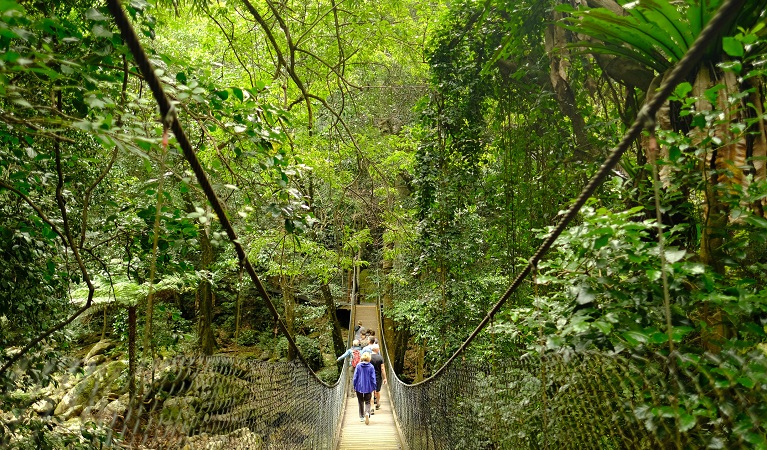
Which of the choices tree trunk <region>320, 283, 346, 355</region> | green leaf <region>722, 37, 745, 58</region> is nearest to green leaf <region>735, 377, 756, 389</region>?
green leaf <region>722, 37, 745, 58</region>

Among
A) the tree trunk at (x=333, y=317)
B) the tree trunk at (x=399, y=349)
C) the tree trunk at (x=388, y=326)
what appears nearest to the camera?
the tree trunk at (x=333, y=317)

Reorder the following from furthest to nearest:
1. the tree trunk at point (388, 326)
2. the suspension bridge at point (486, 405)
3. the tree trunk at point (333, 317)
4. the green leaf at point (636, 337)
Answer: the tree trunk at point (388, 326) → the tree trunk at point (333, 317) → the green leaf at point (636, 337) → the suspension bridge at point (486, 405)

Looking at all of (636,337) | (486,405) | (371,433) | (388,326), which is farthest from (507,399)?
(388,326)

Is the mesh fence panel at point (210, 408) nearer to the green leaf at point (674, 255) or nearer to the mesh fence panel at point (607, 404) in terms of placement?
the mesh fence panel at point (607, 404)

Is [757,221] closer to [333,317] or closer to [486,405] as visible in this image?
[486,405]

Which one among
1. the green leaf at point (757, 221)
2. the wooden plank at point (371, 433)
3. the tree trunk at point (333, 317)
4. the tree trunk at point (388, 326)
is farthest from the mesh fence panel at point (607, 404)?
the tree trunk at point (388, 326)

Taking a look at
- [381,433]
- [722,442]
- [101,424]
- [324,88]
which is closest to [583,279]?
[722,442]

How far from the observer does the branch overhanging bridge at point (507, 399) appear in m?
0.77

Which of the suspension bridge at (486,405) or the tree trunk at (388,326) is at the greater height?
the tree trunk at (388,326)

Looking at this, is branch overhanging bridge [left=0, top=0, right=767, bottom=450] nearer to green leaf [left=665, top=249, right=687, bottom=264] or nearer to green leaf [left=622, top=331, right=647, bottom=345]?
green leaf [left=622, top=331, right=647, bottom=345]

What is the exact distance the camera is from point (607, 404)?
1030 mm

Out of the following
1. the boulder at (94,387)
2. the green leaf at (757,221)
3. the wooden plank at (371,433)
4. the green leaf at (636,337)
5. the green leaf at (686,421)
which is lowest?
the wooden plank at (371,433)

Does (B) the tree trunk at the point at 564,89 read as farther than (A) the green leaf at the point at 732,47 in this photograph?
Yes

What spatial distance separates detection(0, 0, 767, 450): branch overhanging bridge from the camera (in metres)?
0.77
